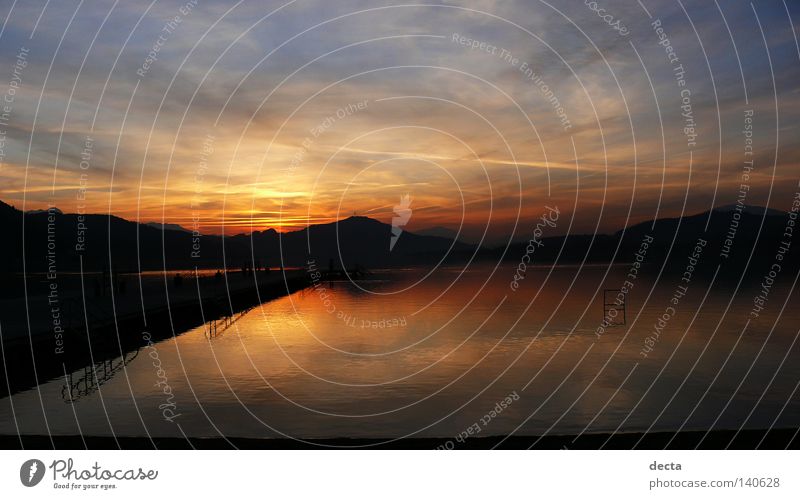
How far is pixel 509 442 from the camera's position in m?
15.8

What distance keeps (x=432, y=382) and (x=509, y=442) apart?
45.8 ft

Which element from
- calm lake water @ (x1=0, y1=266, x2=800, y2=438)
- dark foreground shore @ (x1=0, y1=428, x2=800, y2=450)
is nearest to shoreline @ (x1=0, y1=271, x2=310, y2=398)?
calm lake water @ (x1=0, y1=266, x2=800, y2=438)

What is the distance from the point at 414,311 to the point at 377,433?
157 ft

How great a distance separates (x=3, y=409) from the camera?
21.7 m

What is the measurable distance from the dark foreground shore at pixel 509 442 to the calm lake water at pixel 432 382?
13.2ft

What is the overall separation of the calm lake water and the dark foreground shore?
13.2 ft
